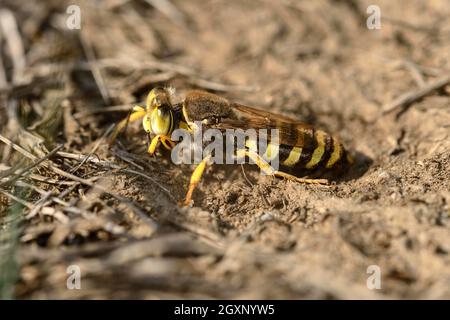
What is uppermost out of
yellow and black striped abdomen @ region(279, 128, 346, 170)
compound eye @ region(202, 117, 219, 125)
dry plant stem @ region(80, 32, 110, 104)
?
dry plant stem @ region(80, 32, 110, 104)

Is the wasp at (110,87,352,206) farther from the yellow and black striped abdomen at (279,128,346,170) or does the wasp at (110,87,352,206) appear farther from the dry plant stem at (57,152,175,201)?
the dry plant stem at (57,152,175,201)

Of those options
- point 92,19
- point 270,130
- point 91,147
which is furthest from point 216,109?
point 92,19

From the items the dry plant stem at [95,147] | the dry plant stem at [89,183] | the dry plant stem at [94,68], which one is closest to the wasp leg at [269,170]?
the dry plant stem at [89,183]

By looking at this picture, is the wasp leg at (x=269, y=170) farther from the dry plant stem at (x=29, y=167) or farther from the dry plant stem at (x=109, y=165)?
the dry plant stem at (x=29, y=167)

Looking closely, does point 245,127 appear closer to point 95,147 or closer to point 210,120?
point 210,120

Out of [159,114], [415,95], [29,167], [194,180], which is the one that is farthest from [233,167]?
[415,95]

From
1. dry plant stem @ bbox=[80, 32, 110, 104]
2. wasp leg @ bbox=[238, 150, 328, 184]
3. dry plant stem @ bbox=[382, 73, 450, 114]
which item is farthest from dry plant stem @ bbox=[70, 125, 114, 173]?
dry plant stem @ bbox=[382, 73, 450, 114]
